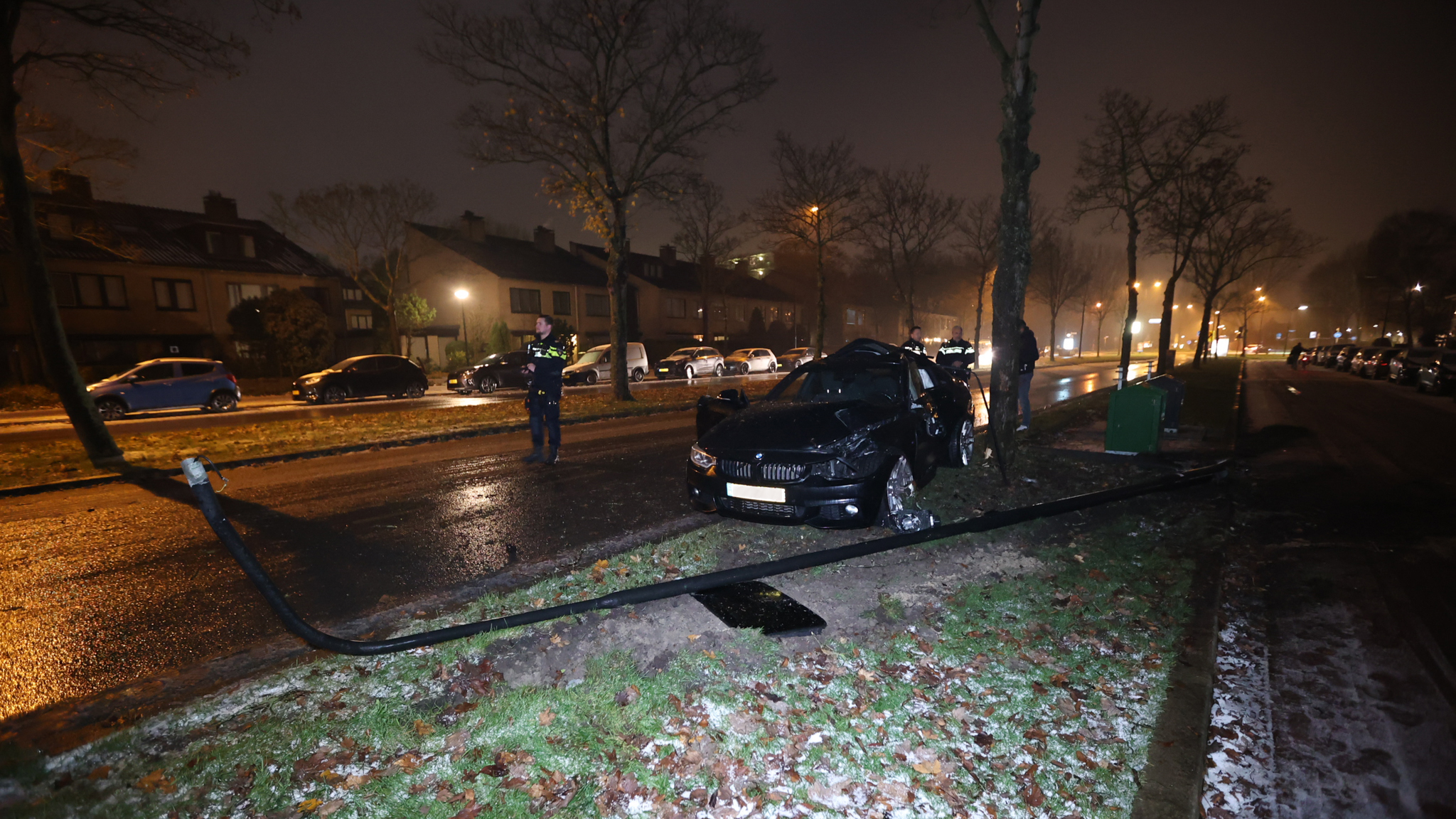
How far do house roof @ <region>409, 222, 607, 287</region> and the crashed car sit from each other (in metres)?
37.3

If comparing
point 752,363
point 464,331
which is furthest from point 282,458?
point 464,331

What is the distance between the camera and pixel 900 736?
2.98 meters

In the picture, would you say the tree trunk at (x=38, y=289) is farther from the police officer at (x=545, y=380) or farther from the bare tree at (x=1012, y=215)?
the bare tree at (x=1012, y=215)

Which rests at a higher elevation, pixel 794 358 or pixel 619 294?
pixel 619 294

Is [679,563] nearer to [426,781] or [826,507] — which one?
[826,507]

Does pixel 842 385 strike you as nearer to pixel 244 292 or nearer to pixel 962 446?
pixel 962 446

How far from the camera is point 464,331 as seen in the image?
38.2 m

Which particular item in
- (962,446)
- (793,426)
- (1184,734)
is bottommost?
(1184,734)

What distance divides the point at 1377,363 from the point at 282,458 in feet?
140

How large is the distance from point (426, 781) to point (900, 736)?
2178mm

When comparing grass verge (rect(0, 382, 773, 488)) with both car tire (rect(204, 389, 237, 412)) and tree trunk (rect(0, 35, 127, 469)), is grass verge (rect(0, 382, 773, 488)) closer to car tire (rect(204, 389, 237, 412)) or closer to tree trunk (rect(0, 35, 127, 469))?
tree trunk (rect(0, 35, 127, 469))

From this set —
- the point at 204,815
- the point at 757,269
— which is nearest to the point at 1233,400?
the point at 204,815

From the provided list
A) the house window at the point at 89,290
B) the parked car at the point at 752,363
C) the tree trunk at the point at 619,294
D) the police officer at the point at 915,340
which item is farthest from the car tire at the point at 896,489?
the house window at the point at 89,290

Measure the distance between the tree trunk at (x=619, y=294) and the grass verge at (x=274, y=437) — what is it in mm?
958
